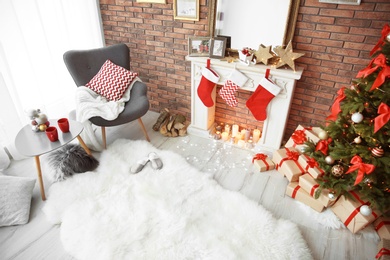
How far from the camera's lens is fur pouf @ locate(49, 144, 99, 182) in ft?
7.19

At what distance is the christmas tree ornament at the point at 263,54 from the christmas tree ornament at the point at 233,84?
20 cm

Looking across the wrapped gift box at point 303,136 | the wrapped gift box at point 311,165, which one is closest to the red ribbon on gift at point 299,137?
the wrapped gift box at point 303,136

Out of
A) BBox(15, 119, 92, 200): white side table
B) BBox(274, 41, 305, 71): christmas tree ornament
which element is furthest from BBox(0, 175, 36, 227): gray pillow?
BBox(274, 41, 305, 71): christmas tree ornament

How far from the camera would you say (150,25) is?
2773 millimetres

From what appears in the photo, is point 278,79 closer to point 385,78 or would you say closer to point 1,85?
point 385,78

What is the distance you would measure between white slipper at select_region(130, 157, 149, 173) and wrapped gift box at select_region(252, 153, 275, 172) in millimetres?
1015

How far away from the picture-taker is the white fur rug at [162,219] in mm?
1639

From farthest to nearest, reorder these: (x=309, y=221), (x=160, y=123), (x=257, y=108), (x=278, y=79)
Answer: (x=160, y=123)
(x=257, y=108)
(x=278, y=79)
(x=309, y=221)

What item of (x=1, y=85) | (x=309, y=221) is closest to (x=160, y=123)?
(x=1, y=85)

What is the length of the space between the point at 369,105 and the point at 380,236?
0.91m

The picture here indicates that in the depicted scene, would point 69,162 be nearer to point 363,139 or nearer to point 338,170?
point 338,170

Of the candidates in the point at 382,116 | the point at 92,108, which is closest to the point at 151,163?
the point at 92,108

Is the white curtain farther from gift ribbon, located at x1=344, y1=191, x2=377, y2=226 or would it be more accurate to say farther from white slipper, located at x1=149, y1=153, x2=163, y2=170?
gift ribbon, located at x1=344, y1=191, x2=377, y2=226

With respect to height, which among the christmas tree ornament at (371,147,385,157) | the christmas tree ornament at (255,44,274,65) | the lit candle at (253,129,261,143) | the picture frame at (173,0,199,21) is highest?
the picture frame at (173,0,199,21)
